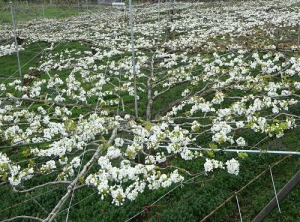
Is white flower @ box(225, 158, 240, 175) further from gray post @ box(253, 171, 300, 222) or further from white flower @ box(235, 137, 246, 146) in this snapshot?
gray post @ box(253, 171, 300, 222)

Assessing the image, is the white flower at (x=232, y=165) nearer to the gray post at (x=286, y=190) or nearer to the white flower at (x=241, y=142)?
the white flower at (x=241, y=142)

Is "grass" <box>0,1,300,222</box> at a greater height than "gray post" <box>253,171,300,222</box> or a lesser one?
lesser

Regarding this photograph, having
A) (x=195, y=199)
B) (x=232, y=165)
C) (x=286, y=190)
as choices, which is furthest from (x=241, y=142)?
(x=286, y=190)

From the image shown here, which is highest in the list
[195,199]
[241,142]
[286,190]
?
[286,190]

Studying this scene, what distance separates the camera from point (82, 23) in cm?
2266

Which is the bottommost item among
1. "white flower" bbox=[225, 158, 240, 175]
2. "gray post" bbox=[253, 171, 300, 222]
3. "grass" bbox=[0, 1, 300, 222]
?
"grass" bbox=[0, 1, 300, 222]

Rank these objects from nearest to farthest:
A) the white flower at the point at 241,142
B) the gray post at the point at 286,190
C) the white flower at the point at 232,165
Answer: the gray post at the point at 286,190, the white flower at the point at 232,165, the white flower at the point at 241,142

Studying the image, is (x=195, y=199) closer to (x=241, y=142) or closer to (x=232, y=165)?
(x=232, y=165)

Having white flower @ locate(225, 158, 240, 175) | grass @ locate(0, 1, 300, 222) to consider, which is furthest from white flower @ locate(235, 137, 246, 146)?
white flower @ locate(225, 158, 240, 175)

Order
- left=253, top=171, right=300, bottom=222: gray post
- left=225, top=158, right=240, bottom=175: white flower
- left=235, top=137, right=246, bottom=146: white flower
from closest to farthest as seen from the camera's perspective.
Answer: left=253, top=171, right=300, bottom=222: gray post, left=225, top=158, right=240, bottom=175: white flower, left=235, top=137, right=246, bottom=146: white flower

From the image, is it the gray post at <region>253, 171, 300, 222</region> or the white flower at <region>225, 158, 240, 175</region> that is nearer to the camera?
the gray post at <region>253, 171, 300, 222</region>

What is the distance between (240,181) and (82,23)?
19703 mm

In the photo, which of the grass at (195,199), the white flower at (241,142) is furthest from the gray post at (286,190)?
the white flower at (241,142)

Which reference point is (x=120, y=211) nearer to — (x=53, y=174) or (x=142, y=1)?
(x=53, y=174)
